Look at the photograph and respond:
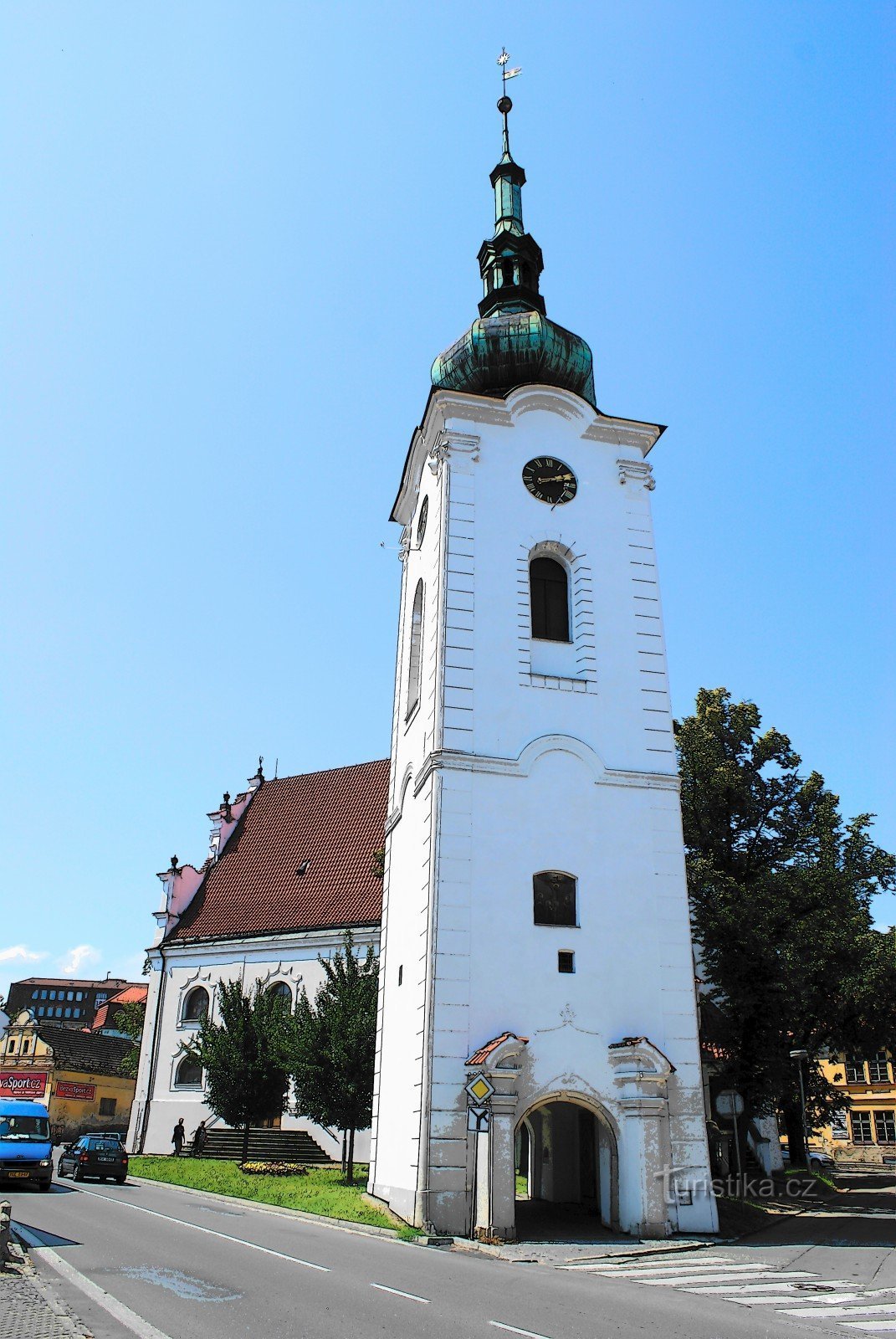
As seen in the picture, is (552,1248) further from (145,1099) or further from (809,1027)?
(145,1099)

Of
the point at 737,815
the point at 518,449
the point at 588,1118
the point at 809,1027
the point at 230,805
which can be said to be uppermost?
the point at 518,449

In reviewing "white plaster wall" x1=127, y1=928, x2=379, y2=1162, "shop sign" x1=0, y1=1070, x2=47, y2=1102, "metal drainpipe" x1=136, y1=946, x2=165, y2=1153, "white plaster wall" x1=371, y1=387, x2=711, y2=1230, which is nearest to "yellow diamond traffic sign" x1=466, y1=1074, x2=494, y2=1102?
"white plaster wall" x1=371, y1=387, x2=711, y2=1230

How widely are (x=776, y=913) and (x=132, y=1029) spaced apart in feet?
110

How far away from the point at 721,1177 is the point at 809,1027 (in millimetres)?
4376

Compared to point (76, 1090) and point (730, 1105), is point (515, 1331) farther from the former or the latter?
point (76, 1090)

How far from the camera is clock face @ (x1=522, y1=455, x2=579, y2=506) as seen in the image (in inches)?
888

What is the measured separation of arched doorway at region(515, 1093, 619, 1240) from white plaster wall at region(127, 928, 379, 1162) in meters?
11.2

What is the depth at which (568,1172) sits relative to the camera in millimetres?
20734

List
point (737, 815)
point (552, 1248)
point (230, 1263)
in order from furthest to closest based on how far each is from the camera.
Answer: point (737, 815), point (552, 1248), point (230, 1263)

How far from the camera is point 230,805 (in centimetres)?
4141

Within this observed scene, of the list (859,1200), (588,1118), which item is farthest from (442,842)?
(859,1200)

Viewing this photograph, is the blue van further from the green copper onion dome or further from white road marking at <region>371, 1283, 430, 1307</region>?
the green copper onion dome

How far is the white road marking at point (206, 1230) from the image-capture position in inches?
473

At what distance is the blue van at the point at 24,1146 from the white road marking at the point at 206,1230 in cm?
99
